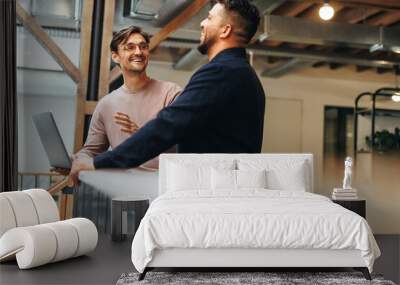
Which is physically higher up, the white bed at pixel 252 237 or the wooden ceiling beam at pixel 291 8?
the wooden ceiling beam at pixel 291 8

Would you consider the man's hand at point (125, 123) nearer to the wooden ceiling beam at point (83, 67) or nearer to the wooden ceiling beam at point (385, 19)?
the wooden ceiling beam at point (83, 67)

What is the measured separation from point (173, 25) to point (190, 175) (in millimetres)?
1453

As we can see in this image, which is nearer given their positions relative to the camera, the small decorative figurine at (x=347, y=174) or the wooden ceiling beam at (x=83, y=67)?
the small decorative figurine at (x=347, y=174)

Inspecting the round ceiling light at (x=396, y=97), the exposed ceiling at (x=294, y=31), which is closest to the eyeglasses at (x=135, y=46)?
the exposed ceiling at (x=294, y=31)

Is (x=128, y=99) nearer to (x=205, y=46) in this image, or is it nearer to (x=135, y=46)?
(x=135, y=46)

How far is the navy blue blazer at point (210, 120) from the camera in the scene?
4.48m

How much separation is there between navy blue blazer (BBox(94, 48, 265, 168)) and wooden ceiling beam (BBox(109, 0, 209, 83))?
0.46 metres

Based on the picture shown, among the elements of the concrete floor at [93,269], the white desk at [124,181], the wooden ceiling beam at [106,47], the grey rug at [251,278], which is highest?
the wooden ceiling beam at [106,47]

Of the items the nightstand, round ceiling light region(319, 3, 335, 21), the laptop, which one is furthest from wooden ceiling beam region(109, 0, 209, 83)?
the nightstand

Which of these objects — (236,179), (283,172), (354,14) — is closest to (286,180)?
(283,172)

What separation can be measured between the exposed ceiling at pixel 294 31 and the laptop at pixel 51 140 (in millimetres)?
885

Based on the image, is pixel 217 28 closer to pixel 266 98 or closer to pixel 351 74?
pixel 266 98

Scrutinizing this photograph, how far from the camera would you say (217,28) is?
463 cm

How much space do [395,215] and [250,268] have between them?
7.36ft
